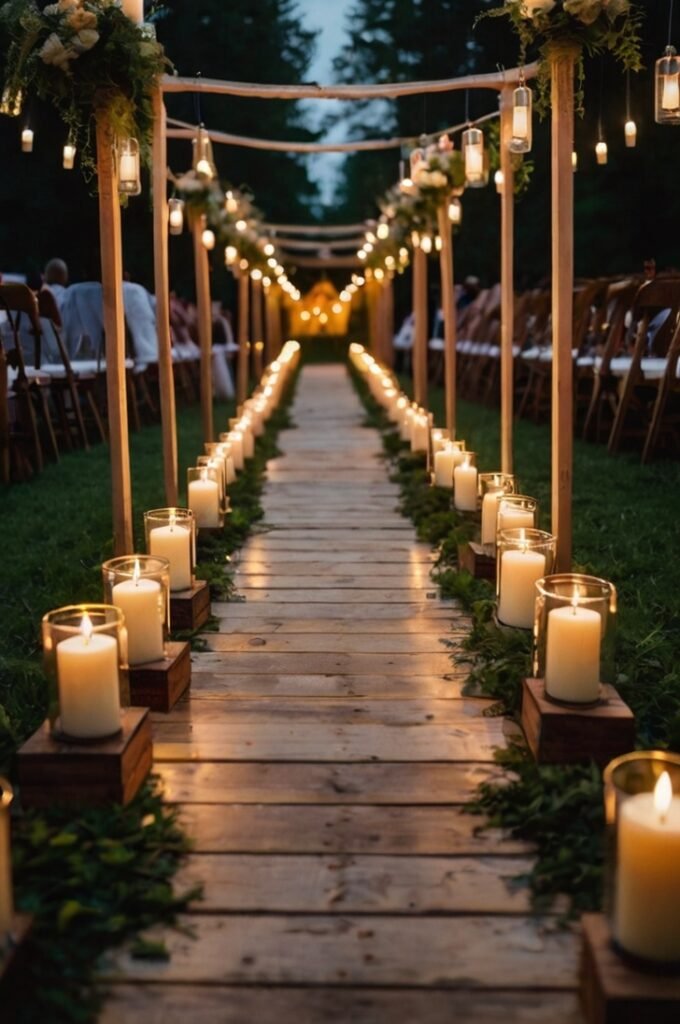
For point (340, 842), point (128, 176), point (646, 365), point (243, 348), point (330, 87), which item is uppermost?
point (330, 87)

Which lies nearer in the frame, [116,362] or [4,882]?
[4,882]

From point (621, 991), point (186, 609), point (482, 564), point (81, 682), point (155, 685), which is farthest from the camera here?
point (482, 564)

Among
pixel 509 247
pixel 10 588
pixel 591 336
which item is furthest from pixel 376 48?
pixel 10 588

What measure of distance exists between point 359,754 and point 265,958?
0.82 metres

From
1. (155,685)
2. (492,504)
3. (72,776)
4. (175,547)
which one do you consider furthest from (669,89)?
(72,776)

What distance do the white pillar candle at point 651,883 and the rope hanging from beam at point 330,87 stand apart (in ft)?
13.6

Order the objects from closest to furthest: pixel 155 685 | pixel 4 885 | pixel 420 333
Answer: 1. pixel 4 885
2. pixel 155 685
3. pixel 420 333

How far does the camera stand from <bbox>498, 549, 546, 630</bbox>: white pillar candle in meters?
3.18

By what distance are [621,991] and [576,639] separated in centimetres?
102

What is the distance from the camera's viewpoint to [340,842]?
217cm

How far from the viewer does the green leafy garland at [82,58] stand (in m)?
3.25

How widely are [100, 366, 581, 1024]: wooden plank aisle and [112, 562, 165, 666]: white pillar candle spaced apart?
0.17m

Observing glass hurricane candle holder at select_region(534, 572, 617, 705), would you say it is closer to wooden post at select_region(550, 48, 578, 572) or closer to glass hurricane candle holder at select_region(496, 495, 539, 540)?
wooden post at select_region(550, 48, 578, 572)

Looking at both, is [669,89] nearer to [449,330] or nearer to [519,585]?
[449,330]
